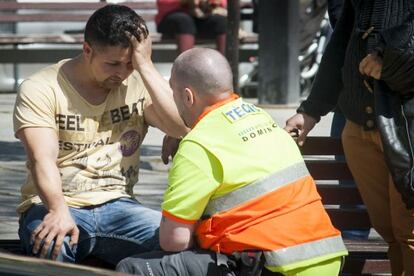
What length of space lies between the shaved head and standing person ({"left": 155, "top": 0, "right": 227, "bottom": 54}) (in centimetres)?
913

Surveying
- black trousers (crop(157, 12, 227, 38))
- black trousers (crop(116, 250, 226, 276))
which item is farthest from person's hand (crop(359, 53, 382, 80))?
black trousers (crop(157, 12, 227, 38))

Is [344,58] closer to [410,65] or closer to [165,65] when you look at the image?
[410,65]

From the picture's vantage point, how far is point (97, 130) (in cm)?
506

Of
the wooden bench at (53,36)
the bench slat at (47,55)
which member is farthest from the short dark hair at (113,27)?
the bench slat at (47,55)

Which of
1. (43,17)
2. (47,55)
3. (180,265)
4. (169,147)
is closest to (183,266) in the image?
(180,265)

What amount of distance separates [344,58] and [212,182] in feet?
3.89

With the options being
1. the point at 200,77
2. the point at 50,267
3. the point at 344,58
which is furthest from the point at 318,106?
the point at 50,267

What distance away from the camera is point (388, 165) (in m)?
4.73

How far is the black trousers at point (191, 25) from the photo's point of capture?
1379cm

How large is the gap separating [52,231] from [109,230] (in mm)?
351

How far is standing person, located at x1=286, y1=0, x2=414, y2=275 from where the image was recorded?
4691 mm

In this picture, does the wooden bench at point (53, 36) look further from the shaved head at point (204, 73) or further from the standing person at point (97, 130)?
the shaved head at point (204, 73)

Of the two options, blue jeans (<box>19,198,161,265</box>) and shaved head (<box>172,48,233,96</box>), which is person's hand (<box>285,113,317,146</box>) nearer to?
blue jeans (<box>19,198,161,265</box>)

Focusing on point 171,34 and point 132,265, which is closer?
point 132,265
